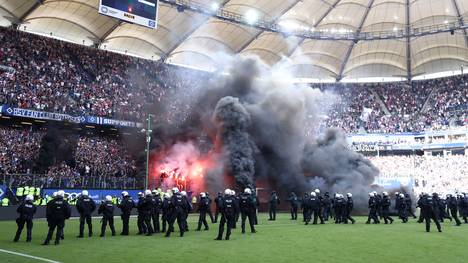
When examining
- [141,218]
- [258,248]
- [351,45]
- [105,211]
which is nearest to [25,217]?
[105,211]

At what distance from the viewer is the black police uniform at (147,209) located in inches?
627

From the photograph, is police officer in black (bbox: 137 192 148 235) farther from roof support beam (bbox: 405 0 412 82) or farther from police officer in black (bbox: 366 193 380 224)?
roof support beam (bbox: 405 0 412 82)

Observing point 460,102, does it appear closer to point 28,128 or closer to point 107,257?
point 28,128

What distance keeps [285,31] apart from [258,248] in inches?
Result: 1329

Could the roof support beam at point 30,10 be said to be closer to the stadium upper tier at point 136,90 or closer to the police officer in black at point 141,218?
the stadium upper tier at point 136,90

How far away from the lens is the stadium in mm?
Answer: 16031

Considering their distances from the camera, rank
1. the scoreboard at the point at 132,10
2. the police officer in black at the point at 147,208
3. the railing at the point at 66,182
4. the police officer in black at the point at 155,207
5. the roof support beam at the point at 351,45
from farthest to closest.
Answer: the roof support beam at the point at 351,45, the railing at the point at 66,182, the scoreboard at the point at 132,10, the police officer in black at the point at 155,207, the police officer in black at the point at 147,208

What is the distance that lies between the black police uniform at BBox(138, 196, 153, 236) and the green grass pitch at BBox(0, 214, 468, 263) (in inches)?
24.4

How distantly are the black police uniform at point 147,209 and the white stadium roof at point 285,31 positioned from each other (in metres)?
22.7

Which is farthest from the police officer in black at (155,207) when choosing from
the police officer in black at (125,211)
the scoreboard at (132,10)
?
the scoreboard at (132,10)

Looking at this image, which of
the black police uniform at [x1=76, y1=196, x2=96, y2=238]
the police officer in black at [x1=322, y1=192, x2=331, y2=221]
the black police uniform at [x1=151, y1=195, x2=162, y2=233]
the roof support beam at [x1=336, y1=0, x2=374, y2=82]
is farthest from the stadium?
the police officer in black at [x1=322, y1=192, x2=331, y2=221]

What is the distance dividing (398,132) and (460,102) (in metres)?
8.29

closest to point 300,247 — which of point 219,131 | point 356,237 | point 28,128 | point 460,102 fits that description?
point 356,237

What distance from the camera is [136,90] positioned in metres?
42.3
